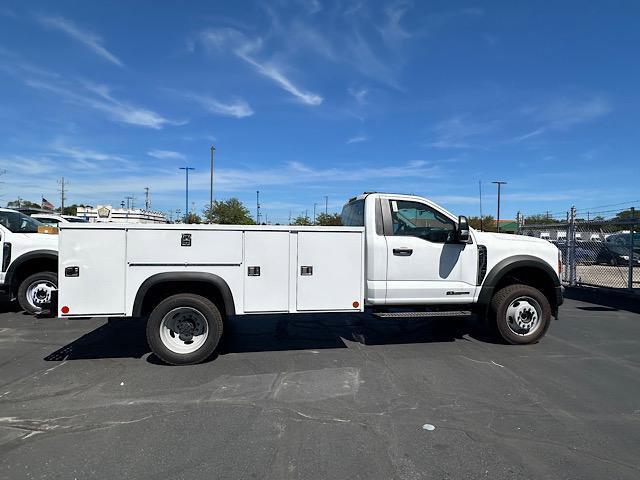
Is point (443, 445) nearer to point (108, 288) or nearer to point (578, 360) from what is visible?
point (578, 360)

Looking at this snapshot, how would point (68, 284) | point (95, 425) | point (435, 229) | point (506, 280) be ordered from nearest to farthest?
point (95, 425)
point (68, 284)
point (435, 229)
point (506, 280)

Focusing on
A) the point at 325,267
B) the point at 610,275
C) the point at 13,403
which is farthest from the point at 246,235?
the point at 610,275

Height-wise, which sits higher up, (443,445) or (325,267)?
(325,267)

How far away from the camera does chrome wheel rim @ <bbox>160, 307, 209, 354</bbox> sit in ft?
17.5

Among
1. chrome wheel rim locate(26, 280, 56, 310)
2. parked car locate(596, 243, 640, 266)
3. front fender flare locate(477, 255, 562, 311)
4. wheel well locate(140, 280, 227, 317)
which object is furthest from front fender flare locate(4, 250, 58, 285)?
parked car locate(596, 243, 640, 266)

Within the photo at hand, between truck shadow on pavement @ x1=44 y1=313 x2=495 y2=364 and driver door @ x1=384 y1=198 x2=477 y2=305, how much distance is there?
98cm

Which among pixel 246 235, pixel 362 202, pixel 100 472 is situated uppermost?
pixel 362 202

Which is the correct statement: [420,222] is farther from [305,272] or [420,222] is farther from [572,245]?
[572,245]

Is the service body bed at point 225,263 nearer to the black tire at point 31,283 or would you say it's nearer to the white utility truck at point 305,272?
the white utility truck at point 305,272

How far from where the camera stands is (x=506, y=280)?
658cm

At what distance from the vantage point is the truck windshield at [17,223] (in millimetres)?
8219

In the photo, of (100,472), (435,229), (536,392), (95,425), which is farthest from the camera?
(435,229)

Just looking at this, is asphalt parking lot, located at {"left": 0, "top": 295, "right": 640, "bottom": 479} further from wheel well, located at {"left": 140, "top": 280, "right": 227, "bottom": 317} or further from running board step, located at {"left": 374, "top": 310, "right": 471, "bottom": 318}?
wheel well, located at {"left": 140, "top": 280, "right": 227, "bottom": 317}

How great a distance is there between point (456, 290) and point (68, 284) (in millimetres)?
4980
